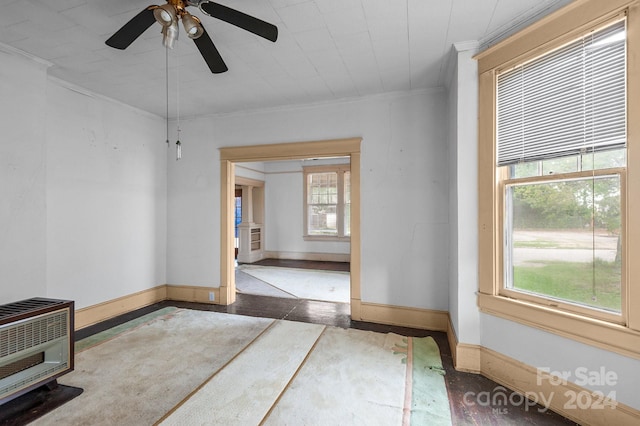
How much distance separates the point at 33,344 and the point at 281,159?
9.89 feet

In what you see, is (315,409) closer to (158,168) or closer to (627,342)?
(627,342)

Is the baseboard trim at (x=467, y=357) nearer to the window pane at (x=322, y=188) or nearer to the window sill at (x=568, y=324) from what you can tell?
the window sill at (x=568, y=324)

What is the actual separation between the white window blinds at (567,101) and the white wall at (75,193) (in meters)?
4.18

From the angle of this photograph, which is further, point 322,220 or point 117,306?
point 322,220

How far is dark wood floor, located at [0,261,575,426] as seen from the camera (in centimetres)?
183

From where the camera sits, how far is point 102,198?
354 cm

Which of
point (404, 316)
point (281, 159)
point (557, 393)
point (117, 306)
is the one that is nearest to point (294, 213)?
point (281, 159)


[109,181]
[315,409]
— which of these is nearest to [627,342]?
[315,409]

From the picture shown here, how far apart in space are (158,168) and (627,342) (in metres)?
5.18

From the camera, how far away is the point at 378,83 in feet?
10.4

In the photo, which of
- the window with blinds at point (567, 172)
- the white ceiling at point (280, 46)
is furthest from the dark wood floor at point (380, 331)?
the white ceiling at point (280, 46)

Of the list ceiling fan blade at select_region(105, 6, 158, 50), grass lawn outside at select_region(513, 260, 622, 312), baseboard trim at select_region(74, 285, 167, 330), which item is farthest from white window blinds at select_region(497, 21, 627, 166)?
baseboard trim at select_region(74, 285, 167, 330)

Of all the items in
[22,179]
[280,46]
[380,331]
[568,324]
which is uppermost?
[280,46]

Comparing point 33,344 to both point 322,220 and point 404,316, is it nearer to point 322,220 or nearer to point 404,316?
point 404,316
